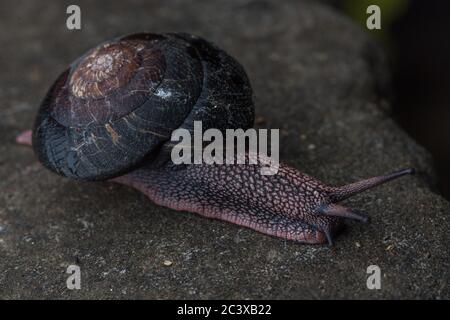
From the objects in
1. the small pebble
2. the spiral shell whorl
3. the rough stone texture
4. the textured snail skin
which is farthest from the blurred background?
the small pebble

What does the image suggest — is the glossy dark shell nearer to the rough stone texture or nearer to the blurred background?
the rough stone texture

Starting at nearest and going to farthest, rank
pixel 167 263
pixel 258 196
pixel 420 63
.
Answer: pixel 167 263, pixel 258 196, pixel 420 63

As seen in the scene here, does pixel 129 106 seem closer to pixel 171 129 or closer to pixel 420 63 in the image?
pixel 171 129

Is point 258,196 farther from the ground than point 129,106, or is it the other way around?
point 129,106

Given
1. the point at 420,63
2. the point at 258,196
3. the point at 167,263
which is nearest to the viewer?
the point at 167,263

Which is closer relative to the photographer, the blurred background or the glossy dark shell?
the glossy dark shell

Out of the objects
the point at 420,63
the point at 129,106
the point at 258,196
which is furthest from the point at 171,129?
the point at 420,63
